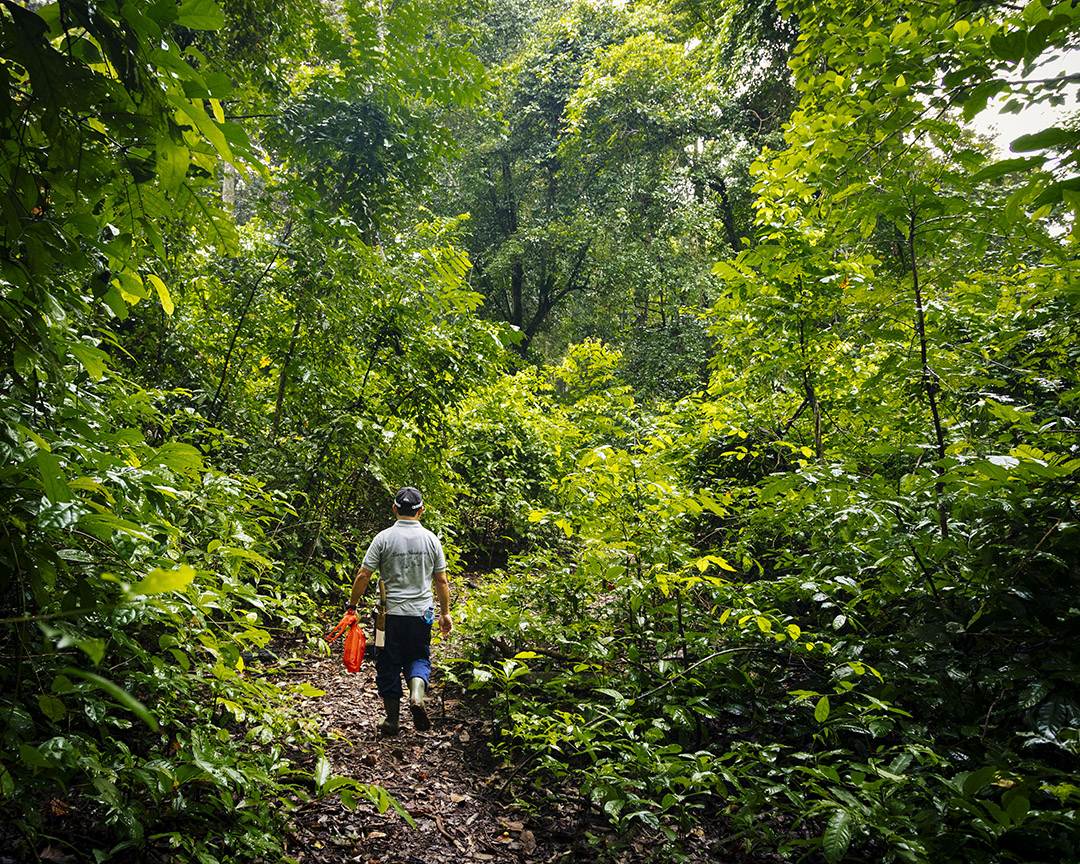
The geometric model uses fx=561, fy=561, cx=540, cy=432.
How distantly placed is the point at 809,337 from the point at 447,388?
3.32 metres

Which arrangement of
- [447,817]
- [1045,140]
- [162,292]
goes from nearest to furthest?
[1045,140] < [162,292] < [447,817]

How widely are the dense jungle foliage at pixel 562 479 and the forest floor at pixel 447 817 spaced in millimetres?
137

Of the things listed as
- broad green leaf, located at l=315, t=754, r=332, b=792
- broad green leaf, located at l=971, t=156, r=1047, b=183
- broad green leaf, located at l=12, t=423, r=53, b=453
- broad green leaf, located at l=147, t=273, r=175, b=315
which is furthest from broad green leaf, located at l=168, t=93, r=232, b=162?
broad green leaf, located at l=315, t=754, r=332, b=792

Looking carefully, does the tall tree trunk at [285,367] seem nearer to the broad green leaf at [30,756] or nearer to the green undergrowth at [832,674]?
the green undergrowth at [832,674]

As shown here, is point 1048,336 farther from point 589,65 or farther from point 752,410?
point 589,65

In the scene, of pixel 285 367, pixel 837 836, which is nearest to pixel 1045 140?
pixel 837 836

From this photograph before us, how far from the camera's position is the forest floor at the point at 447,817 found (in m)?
2.67

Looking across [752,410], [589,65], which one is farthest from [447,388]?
[589,65]

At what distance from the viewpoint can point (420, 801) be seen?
127 inches

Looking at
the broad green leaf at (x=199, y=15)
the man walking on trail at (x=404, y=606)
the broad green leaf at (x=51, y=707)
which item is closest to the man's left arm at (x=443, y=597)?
the man walking on trail at (x=404, y=606)

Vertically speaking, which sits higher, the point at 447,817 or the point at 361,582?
the point at 361,582

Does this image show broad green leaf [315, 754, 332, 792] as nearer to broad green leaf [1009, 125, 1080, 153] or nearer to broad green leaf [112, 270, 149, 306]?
broad green leaf [112, 270, 149, 306]

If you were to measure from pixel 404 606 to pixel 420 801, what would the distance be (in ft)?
4.26

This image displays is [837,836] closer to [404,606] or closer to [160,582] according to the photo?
[160,582]
